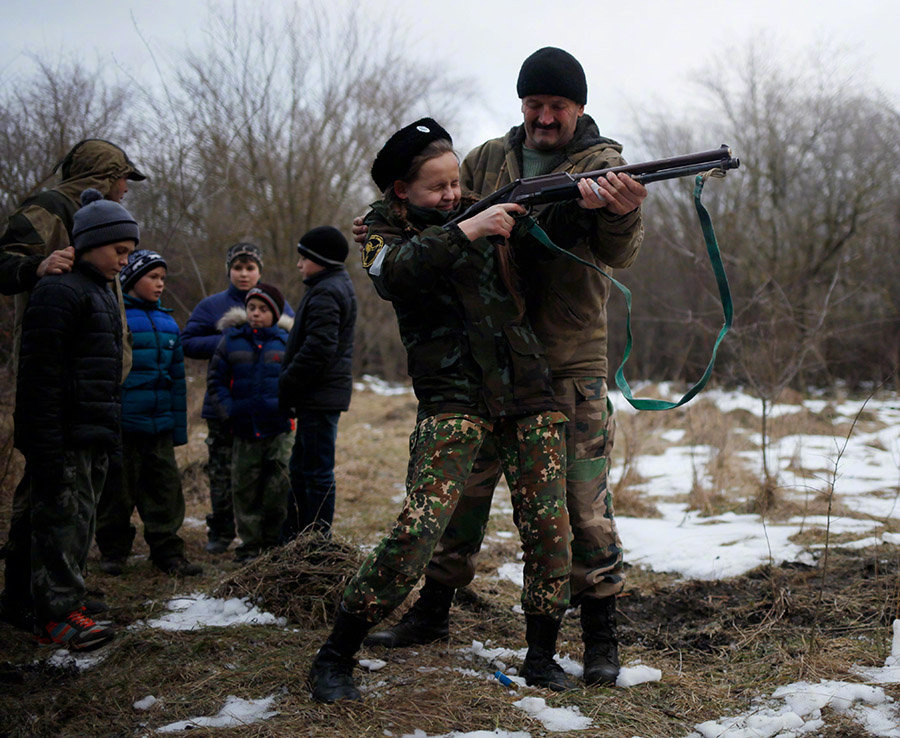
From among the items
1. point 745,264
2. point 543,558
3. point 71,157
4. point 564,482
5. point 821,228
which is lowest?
point 543,558

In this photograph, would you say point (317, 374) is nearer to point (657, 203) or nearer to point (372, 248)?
point (372, 248)

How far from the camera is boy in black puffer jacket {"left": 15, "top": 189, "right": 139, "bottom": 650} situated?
325 cm

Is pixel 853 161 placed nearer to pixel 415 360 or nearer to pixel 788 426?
pixel 788 426

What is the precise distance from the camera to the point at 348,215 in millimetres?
14375

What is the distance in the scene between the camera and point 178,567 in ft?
14.5

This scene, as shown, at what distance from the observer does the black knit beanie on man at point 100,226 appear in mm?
3500

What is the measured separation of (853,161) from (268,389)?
17.8 metres

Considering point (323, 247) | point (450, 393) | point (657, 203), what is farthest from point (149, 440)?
point (657, 203)

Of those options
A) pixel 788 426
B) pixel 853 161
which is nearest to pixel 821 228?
pixel 853 161

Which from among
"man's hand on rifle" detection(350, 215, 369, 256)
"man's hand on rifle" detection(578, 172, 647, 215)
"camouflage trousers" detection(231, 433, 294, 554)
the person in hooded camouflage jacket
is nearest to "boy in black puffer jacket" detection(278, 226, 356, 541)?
"camouflage trousers" detection(231, 433, 294, 554)

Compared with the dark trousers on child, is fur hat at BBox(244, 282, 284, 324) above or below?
above

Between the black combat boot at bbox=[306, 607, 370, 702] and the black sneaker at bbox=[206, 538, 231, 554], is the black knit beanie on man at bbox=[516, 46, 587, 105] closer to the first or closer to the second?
the black combat boot at bbox=[306, 607, 370, 702]

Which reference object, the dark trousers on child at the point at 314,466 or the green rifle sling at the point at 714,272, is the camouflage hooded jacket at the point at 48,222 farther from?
the green rifle sling at the point at 714,272

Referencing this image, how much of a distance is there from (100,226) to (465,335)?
1849 mm
